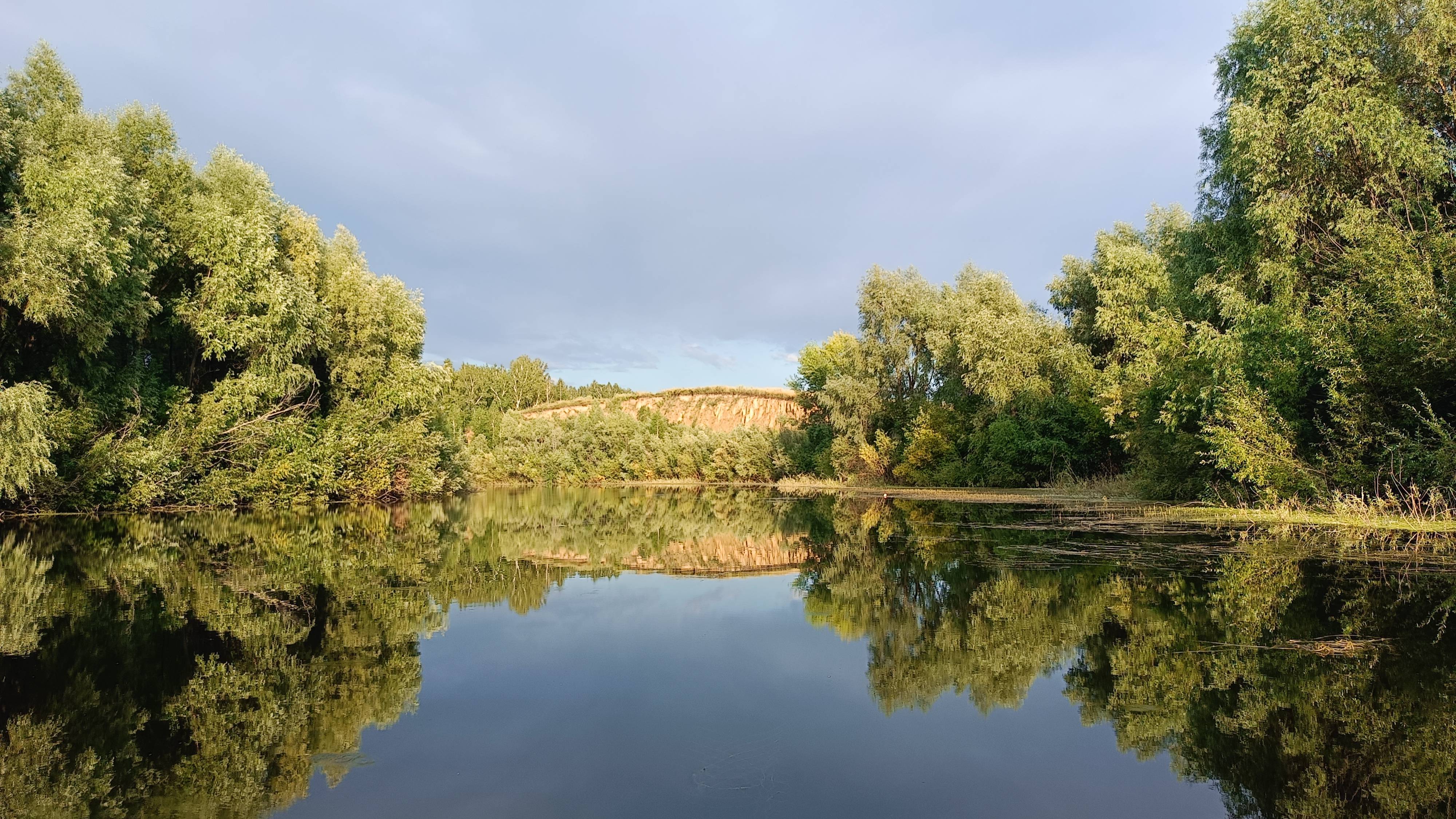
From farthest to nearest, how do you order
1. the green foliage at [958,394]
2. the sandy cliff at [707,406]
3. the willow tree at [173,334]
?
the sandy cliff at [707,406]
the green foliage at [958,394]
the willow tree at [173,334]

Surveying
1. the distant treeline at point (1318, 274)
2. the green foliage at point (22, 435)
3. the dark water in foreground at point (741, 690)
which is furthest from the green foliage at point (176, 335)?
the distant treeline at point (1318, 274)

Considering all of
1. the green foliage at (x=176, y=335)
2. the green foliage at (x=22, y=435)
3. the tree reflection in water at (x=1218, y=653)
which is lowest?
the tree reflection in water at (x=1218, y=653)

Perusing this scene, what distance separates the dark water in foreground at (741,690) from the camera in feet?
11.5

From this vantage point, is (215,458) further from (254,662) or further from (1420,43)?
(1420,43)

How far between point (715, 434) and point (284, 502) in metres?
31.5

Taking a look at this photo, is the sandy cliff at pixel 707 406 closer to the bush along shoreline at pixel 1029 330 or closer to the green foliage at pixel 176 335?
the bush along shoreline at pixel 1029 330

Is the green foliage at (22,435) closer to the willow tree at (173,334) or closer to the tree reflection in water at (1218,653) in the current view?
the willow tree at (173,334)

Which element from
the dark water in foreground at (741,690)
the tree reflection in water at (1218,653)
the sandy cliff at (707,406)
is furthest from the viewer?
the sandy cliff at (707,406)

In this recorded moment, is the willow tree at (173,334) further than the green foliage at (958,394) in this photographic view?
No

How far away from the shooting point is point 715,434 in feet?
173

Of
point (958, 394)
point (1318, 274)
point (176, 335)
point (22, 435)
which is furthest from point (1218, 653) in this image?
point (958, 394)

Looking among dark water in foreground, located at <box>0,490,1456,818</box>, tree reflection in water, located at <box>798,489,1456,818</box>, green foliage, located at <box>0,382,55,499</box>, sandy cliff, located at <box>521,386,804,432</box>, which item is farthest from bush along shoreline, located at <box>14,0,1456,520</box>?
sandy cliff, located at <box>521,386,804,432</box>

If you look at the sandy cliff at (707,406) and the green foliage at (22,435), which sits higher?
the sandy cliff at (707,406)

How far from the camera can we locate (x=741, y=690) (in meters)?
5.18
